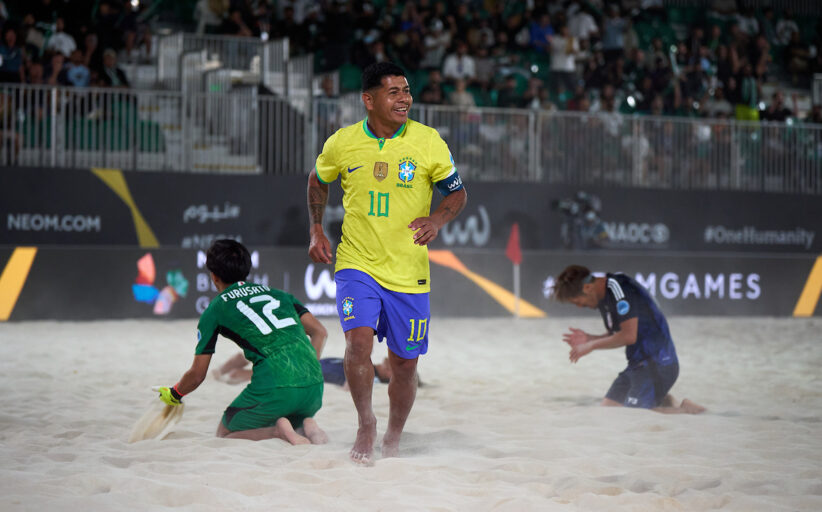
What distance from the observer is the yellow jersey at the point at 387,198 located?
444cm

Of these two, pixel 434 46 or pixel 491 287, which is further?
pixel 434 46

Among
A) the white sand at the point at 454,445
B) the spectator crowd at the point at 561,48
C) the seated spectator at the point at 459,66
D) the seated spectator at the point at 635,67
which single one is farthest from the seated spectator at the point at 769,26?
the white sand at the point at 454,445

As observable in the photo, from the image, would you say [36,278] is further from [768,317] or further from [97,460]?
[768,317]

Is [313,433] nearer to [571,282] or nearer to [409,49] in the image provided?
[571,282]

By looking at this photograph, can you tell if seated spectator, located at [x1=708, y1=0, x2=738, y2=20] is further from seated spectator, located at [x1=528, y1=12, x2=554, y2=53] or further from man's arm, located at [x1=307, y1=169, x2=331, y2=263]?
man's arm, located at [x1=307, y1=169, x2=331, y2=263]

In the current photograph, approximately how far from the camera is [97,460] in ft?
13.9

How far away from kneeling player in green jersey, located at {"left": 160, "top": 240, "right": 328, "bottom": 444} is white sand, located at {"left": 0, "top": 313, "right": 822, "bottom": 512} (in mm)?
174

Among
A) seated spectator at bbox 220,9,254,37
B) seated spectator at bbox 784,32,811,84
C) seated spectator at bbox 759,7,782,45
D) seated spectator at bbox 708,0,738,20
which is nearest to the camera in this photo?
seated spectator at bbox 220,9,254,37

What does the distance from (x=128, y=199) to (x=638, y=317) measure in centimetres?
910

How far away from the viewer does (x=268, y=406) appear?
479 centimetres

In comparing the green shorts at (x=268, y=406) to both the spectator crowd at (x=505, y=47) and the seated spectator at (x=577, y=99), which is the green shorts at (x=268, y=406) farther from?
the seated spectator at (x=577, y=99)

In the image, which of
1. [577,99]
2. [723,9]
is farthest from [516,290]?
[723,9]

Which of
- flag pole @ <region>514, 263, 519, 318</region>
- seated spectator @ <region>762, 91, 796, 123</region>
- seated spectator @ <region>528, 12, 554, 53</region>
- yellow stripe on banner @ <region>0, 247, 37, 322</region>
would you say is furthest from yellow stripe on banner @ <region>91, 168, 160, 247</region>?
seated spectator @ <region>762, 91, 796, 123</region>

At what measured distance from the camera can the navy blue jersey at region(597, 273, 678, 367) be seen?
6039mm
